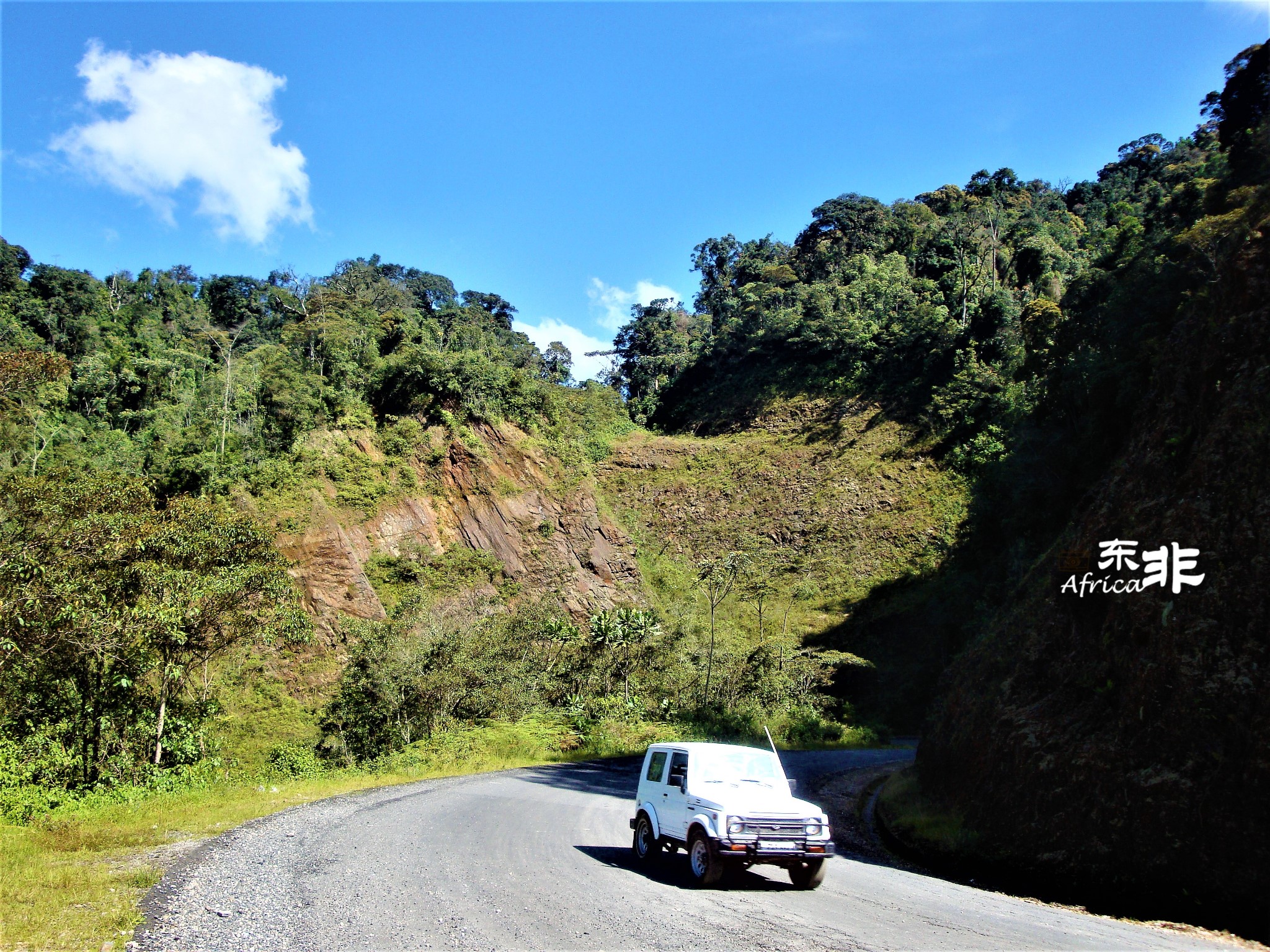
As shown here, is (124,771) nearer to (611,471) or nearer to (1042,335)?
(1042,335)

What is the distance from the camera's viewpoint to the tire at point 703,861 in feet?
29.1

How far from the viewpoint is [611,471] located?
2373 inches

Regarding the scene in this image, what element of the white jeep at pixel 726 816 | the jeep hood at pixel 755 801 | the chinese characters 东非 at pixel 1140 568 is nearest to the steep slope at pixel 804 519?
the chinese characters 东非 at pixel 1140 568

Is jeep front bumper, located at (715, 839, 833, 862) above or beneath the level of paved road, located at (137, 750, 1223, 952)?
above

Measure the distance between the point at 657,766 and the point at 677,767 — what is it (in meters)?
0.61

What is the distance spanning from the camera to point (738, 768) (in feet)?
33.1

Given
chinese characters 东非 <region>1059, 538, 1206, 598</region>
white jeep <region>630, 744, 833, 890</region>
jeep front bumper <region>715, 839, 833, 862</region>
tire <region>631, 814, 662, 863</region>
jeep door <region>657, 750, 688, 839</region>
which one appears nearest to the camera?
jeep front bumper <region>715, 839, 833, 862</region>

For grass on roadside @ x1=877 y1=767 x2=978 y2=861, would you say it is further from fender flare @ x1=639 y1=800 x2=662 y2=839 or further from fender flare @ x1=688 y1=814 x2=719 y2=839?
fender flare @ x1=688 y1=814 x2=719 y2=839

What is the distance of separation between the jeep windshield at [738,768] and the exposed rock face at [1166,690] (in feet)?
13.9

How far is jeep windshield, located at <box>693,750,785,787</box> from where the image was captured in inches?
389

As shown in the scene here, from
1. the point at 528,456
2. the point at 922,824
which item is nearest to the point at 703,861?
the point at 922,824

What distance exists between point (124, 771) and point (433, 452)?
29.9 m

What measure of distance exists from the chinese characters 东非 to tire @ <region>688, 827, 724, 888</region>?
303 inches

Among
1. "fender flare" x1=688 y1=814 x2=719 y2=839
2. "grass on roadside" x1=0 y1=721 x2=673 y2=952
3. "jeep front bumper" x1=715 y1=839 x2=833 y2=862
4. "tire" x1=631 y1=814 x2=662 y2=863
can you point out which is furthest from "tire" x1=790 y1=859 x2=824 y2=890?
"grass on roadside" x1=0 y1=721 x2=673 y2=952
